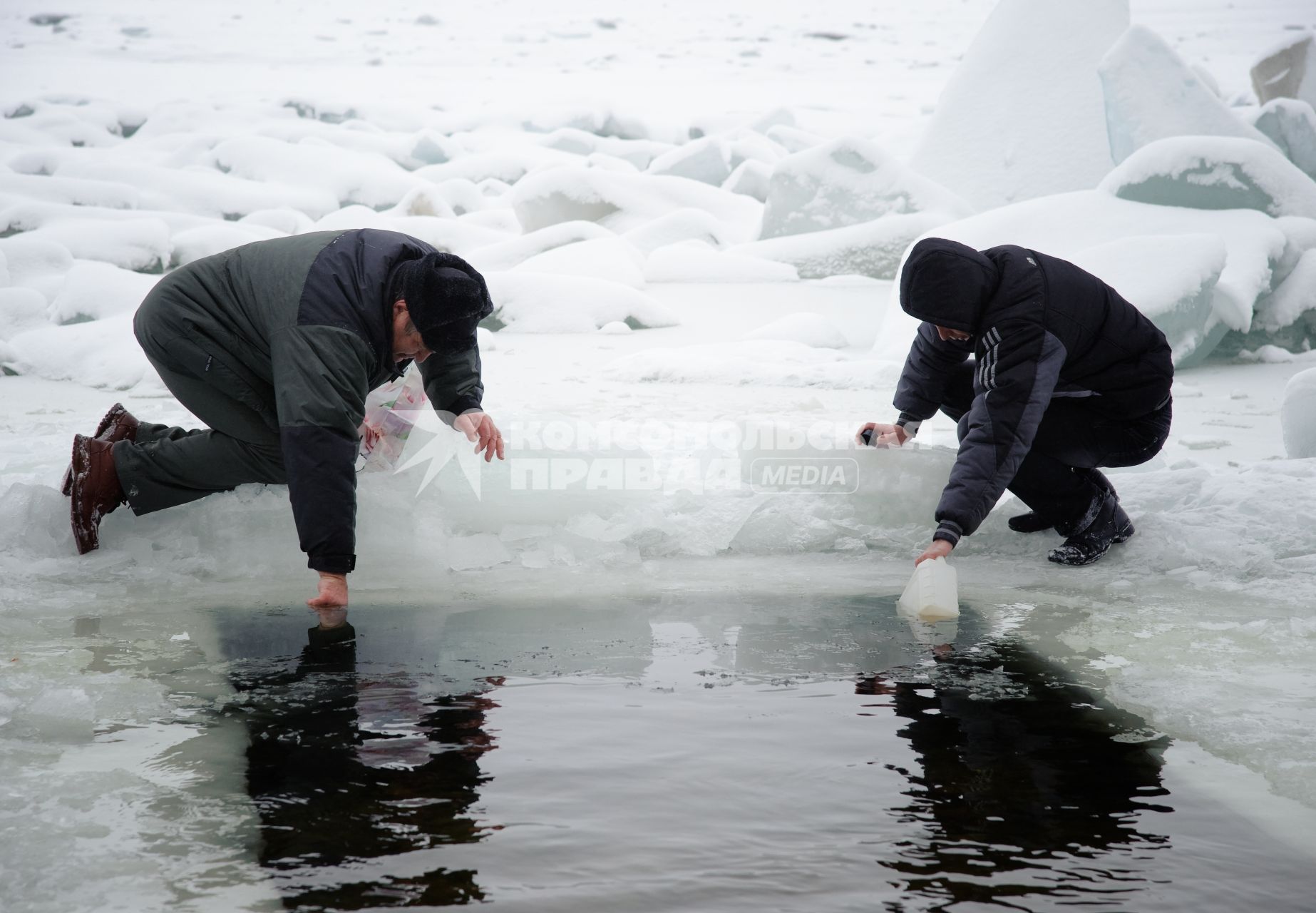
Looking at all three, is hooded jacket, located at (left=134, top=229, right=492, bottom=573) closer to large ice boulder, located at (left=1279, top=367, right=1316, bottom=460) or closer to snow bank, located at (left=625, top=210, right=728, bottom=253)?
large ice boulder, located at (left=1279, top=367, right=1316, bottom=460)

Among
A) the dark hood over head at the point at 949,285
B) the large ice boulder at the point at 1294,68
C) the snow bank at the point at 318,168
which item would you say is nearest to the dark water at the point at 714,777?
the dark hood over head at the point at 949,285

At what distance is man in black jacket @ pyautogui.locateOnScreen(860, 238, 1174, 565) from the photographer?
2.44 m

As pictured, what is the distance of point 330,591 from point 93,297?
6.15 metres

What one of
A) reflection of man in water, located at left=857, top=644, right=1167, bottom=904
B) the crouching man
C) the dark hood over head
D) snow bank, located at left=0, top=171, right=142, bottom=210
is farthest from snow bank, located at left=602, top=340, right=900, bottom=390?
snow bank, located at left=0, top=171, right=142, bottom=210

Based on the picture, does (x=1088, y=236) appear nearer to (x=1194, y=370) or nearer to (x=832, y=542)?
(x=1194, y=370)

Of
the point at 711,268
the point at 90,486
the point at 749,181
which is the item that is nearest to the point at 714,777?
the point at 90,486

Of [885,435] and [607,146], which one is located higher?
[607,146]

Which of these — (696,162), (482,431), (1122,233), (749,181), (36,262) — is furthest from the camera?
(696,162)

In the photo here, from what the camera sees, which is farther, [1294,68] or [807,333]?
[1294,68]

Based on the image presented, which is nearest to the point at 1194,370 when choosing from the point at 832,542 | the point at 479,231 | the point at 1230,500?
the point at 1230,500

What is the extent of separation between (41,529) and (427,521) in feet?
3.11

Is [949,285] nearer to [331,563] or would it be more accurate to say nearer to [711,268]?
[331,563]

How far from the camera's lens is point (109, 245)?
9.86 meters

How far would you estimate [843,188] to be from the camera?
10.9 meters
